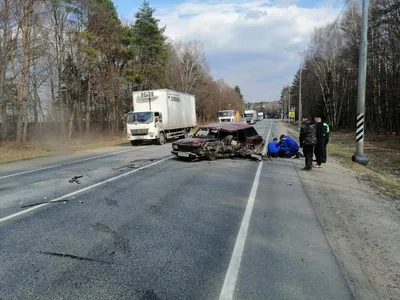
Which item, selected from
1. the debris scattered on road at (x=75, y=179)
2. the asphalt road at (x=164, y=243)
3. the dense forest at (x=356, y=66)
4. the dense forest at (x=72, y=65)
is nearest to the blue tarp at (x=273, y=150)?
the asphalt road at (x=164, y=243)

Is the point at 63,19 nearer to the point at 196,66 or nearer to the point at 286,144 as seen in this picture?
the point at 286,144

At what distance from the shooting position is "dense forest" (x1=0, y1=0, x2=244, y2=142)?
24297 millimetres

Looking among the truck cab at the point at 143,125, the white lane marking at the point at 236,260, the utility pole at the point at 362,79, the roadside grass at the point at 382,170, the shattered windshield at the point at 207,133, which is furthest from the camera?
the truck cab at the point at 143,125

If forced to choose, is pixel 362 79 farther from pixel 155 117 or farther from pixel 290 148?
pixel 155 117

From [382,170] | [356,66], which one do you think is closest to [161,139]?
[382,170]

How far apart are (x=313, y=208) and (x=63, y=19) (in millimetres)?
30049

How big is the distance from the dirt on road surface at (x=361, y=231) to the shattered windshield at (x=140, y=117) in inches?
572

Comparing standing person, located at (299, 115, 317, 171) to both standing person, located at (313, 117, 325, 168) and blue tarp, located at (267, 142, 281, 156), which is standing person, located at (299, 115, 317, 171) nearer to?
standing person, located at (313, 117, 325, 168)

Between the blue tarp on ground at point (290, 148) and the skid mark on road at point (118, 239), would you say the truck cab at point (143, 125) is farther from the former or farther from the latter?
the skid mark on road at point (118, 239)

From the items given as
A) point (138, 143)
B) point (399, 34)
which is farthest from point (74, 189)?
point (399, 34)

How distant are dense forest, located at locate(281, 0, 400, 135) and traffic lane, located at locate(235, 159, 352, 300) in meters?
21.8

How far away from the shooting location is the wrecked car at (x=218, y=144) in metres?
14.0

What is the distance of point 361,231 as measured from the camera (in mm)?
5699

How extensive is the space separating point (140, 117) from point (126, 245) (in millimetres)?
18917
